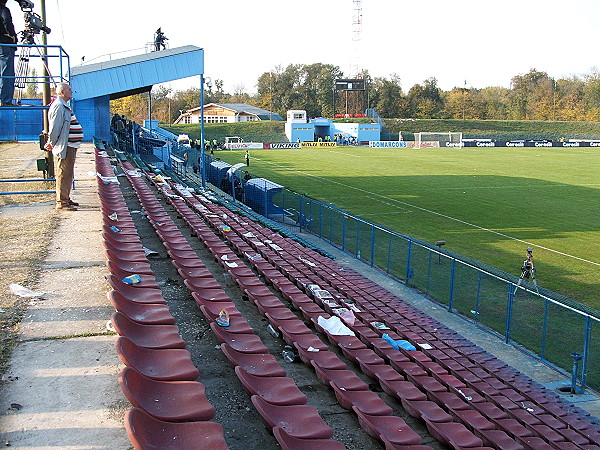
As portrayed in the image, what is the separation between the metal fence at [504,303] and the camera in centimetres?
1073

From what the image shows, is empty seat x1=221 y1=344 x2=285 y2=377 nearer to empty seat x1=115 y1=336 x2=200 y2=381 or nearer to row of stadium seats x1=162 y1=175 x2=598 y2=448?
empty seat x1=115 y1=336 x2=200 y2=381

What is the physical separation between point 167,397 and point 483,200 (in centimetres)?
2892

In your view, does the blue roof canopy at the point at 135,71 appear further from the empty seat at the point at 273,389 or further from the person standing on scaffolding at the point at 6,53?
the empty seat at the point at 273,389

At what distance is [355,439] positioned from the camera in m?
5.11

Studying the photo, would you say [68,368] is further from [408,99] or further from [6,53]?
[408,99]

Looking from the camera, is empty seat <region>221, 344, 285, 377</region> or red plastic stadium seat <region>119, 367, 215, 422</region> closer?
red plastic stadium seat <region>119, 367, 215, 422</region>

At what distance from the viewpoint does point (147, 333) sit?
197 inches

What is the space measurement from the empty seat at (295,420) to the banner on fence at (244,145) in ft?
215

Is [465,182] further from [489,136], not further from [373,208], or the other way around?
[489,136]

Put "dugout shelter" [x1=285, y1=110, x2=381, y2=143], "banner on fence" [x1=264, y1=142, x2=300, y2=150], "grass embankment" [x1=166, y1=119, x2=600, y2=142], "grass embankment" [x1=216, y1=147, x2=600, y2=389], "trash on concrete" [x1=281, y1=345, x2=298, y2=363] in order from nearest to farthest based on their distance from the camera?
1. "trash on concrete" [x1=281, y1=345, x2=298, y2=363]
2. "grass embankment" [x1=216, y1=147, x2=600, y2=389]
3. "banner on fence" [x1=264, y1=142, x2=300, y2=150]
4. "dugout shelter" [x1=285, y1=110, x2=381, y2=143]
5. "grass embankment" [x1=166, y1=119, x2=600, y2=142]

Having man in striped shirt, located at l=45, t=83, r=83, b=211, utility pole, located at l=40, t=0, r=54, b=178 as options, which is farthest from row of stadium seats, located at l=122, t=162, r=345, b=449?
utility pole, located at l=40, t=0, r=54, b=178

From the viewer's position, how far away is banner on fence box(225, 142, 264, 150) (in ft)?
227

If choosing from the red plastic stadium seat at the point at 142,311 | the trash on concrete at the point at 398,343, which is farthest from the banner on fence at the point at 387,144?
the red plastic stadium seat at the point at 142,311

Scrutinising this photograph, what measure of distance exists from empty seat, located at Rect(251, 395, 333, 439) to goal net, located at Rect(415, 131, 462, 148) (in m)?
73.4
